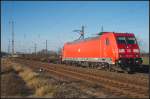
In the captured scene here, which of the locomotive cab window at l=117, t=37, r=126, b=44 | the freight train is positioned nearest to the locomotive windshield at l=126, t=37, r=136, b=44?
the freight train

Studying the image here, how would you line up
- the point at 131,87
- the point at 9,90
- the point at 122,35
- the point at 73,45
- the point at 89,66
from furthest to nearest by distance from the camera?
the point at 73,45 → the point at 89,66 → the point at 122,35 → the point at 131,87 → the point at 9,90

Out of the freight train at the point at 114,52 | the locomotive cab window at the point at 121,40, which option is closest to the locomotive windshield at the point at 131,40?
the freight train at the point at 114,52

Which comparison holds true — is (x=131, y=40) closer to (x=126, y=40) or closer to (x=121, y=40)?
(x=126, y=40)

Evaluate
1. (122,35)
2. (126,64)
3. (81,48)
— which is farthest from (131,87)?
(81,48)

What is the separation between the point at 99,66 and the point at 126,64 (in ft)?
18.4

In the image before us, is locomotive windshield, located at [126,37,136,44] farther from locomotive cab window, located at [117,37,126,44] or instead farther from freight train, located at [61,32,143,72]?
locomotive cab window, located at [117,37,126,44]

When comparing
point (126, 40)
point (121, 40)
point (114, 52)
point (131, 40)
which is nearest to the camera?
point (114, 52)

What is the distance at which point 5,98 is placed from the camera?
1269 cm

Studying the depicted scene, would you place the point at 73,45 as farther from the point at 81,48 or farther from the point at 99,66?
the point at 99,66

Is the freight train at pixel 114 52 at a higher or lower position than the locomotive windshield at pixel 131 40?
lower

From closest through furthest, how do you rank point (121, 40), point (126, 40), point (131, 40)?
point (121, 40) < point (126, 40) < point (131, 40)

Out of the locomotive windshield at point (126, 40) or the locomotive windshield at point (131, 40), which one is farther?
the locomotive windshield at point (131, 40)

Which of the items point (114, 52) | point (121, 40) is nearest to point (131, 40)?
point (121, 40)

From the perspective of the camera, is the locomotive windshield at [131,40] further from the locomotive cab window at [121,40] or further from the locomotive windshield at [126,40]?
the locomotive cab window at [121,40]
